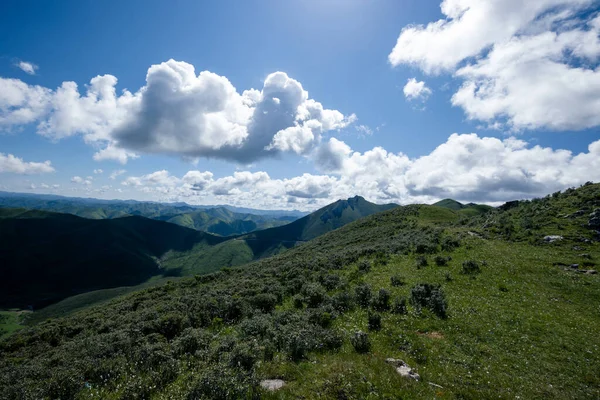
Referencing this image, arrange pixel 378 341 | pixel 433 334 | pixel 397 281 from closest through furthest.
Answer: pixel 378 341 → pixel 433 334 → pixel 397 281

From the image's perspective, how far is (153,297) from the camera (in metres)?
43.5

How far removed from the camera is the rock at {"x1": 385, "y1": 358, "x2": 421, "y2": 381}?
11.5 meters

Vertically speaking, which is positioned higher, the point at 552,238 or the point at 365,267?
the point at 552,238

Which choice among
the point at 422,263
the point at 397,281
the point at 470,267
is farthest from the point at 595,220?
the point at 397,281

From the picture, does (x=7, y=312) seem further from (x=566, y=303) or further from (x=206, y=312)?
(x=566, y=303)

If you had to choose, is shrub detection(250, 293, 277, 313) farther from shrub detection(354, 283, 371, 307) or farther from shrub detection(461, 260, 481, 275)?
shrub detection(461, 260, 481, 275)

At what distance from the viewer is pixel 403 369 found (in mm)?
12094

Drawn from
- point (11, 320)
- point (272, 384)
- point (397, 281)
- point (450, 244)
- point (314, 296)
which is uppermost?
point (450, 244)

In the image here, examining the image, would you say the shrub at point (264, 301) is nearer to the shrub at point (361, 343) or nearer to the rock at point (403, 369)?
the shrub at point (361, 343)

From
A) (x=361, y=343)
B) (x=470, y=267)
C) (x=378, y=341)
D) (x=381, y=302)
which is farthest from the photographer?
(x=470, y=267)

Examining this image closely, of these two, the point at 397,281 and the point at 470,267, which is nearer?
the point at 397,281

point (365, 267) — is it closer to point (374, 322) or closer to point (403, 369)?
point (374, 322)

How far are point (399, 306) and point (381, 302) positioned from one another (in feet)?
4.37

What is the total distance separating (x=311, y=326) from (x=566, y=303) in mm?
19913
